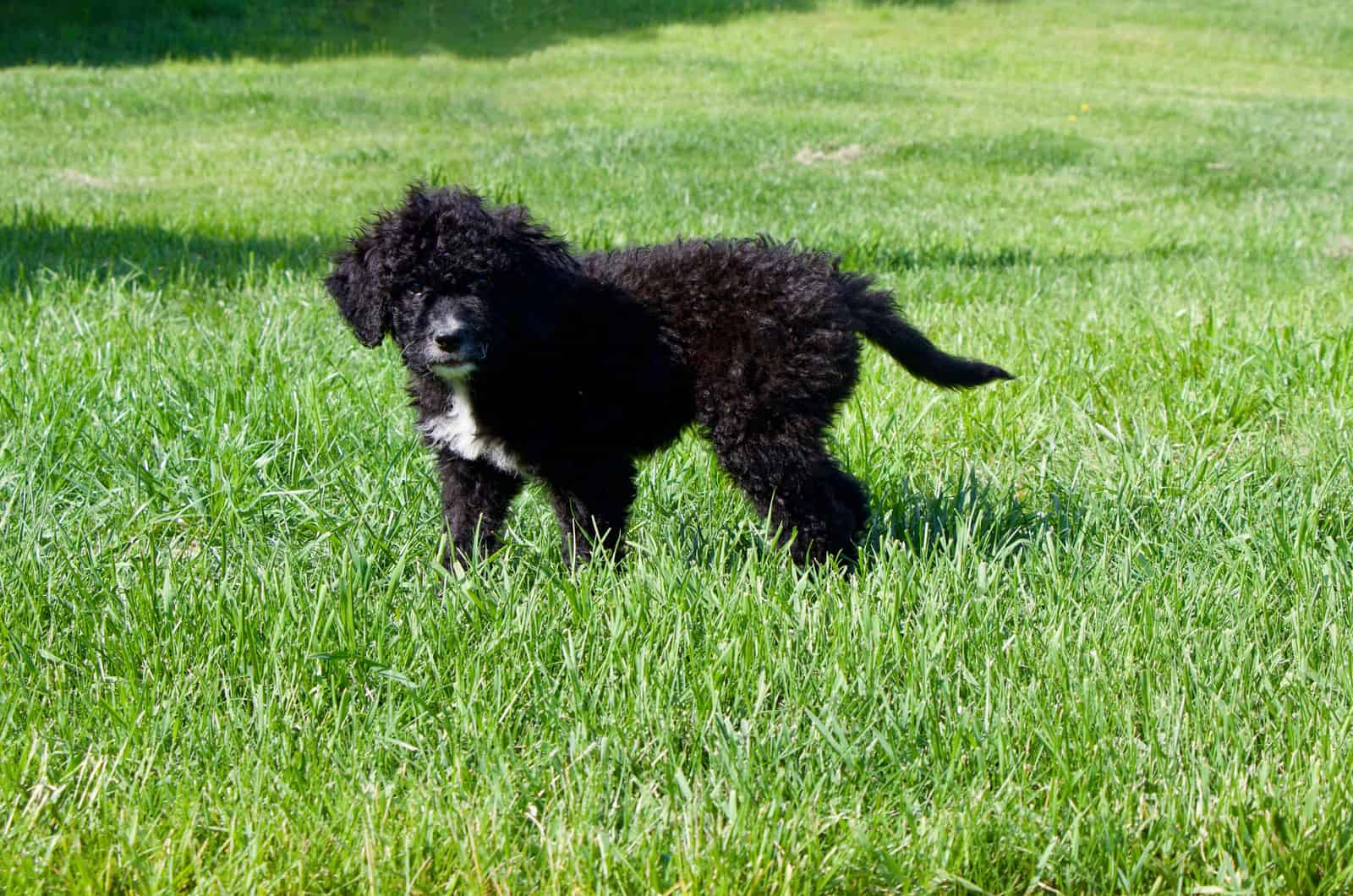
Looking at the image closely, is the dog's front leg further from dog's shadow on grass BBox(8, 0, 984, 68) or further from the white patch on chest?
dog's shadow on grass BBox(8, 0, 984, 68)

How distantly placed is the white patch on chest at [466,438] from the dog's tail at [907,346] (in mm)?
1156

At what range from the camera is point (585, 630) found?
320 centimetres

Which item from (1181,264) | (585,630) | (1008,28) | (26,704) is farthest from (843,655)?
(1008,28)

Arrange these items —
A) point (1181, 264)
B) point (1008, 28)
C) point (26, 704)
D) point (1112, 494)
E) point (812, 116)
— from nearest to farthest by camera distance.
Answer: point (26, 704), point (1112, 494), point (1181, 264), point (812, 116), point (1008, 28)

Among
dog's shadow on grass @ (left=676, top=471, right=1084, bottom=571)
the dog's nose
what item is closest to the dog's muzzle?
the dog's nose

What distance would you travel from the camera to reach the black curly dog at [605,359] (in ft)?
12.1

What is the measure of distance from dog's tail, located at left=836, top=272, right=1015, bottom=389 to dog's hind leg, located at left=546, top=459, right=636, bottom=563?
0.88 metres

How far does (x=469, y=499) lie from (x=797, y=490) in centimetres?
101

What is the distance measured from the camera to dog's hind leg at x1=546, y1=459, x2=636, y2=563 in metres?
3.77

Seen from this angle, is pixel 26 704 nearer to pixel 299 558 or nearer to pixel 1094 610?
pixel 299 558

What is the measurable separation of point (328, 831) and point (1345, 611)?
101 inches

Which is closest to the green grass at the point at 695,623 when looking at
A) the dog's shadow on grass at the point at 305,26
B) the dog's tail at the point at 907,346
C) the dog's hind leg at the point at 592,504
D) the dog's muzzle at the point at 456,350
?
the dog's hind leg at the point at 592,504

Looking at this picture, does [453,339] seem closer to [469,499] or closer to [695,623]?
[469,499]

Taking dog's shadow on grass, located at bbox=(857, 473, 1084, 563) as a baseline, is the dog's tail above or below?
above
